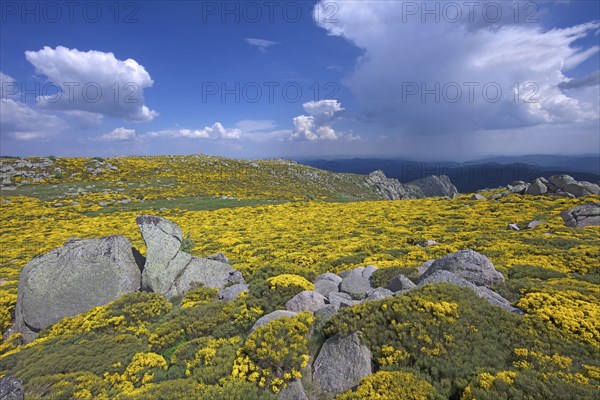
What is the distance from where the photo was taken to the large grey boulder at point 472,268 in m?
15.4

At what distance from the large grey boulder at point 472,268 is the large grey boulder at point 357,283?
3320 millimetres

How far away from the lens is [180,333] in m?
13.6

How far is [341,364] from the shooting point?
33.7 feet

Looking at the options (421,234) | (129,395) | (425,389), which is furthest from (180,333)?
(421,234)

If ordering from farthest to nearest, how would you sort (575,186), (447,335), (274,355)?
(575,186) < (447,335) < (274,355)

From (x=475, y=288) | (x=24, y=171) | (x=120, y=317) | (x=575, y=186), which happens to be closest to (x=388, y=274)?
(x=475, y=288)

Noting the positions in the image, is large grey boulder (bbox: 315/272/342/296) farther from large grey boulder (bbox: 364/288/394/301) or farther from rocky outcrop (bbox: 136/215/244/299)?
rocky outcrop (bbox: 136/215/244/299)

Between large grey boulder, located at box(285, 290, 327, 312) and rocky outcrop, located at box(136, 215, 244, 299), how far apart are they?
6604 millimetres

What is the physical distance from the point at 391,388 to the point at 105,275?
698 inches

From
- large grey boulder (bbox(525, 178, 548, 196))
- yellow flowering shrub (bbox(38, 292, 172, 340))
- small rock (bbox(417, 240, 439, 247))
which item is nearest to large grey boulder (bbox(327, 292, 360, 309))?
yellow flowering shrub (bbox(38, 292, 172, 340))

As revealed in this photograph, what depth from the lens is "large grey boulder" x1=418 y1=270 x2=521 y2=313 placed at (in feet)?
42.0

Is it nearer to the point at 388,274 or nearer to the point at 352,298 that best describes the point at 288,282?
the point at 352,298

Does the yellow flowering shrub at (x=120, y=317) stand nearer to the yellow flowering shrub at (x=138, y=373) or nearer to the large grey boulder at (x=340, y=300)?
the yellow flowering shrub at (x=138, y=373)

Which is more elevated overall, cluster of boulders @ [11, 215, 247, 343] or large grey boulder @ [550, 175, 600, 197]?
A: large grey boulder @ [550, 175, 600, 197]
